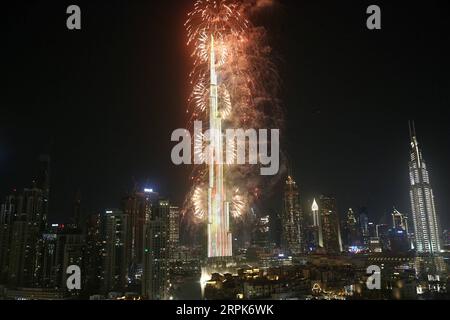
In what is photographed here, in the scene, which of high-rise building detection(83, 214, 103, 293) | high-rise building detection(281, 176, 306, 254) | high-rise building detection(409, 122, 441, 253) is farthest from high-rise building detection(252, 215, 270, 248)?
high-rise building detection(409, 122, 441, 253)

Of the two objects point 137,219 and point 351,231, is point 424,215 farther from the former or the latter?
point 137,219

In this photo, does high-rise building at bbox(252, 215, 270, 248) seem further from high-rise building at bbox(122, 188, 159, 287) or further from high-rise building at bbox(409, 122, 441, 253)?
high-rise building at bbox(409, 122, 441, 253)

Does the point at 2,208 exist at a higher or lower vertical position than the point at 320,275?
higher

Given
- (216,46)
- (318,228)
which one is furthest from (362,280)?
(318,228)

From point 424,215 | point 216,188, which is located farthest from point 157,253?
point 424,215

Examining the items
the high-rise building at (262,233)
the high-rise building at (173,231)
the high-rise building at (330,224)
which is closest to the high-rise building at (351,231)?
the high-rise building at (330,224)
